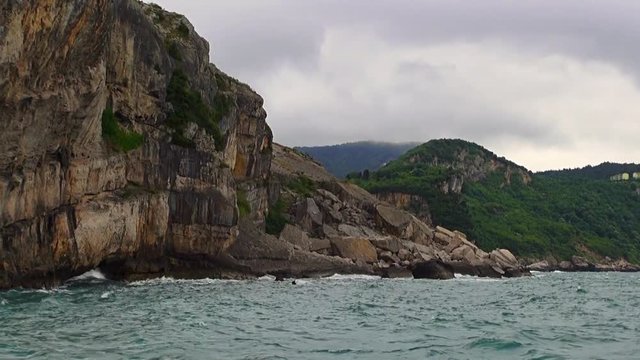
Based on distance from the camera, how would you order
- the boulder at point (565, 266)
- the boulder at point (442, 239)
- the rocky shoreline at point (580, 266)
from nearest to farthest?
the boulder at point (442, 239) < the boulder at point (565, 266) < the rocky shoreline at point (580, 266)

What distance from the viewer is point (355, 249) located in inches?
3595

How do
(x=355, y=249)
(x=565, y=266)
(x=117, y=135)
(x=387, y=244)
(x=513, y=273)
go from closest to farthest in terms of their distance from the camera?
(x=117, y=135)
(x=355, y=249)
(x=387, y=244)
(x=513, y=273)
(x=565, y=266)

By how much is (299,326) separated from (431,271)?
59.6 m

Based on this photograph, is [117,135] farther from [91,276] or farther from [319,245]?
[319,245]

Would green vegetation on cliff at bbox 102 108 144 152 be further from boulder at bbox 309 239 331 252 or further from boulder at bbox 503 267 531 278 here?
boulder at bbox 503 267 531 278

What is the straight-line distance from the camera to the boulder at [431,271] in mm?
87938

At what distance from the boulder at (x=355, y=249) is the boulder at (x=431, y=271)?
18.7 feet

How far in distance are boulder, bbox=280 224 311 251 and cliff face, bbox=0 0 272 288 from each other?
21.9 ft

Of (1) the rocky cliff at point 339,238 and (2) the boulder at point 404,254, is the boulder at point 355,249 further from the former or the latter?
(2) the boulder at point 404,254

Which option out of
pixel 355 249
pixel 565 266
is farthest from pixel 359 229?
pixel 565 266

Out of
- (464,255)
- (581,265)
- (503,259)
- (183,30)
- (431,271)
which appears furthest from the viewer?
(581,265)

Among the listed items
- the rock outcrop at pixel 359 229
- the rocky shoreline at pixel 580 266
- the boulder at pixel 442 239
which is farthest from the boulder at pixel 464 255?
the rocky shoreline at pixel 580 266

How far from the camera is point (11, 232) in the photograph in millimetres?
42062

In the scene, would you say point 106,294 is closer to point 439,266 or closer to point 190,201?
point 190,201
